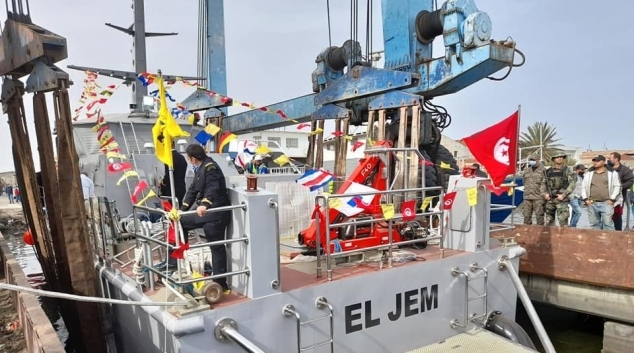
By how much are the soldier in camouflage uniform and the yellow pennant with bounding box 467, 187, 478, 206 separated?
3.89m

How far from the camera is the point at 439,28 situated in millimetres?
6547

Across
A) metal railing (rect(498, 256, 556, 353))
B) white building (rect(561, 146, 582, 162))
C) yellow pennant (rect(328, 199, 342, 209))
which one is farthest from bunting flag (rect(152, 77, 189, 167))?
white building (rect(561, 146, 582, 162))

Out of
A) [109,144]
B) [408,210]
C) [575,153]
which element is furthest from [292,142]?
[408,210]

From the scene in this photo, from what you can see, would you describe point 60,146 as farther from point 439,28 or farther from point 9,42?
point 439,28

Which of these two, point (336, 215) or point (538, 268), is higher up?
point (336, 215)

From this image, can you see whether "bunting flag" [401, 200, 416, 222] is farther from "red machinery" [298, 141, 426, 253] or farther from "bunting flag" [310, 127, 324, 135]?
"bunting flag" [310, 127, 324, 135]

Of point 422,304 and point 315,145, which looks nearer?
point 422,304

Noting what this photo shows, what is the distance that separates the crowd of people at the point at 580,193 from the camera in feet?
24.3

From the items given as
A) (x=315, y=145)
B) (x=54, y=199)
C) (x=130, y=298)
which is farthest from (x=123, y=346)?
(x=315, y=145)

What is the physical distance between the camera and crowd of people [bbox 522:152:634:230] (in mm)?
7398

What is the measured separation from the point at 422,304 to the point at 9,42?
19.0 ft

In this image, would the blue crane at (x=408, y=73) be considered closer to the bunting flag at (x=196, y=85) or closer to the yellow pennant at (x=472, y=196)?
the bunting flag at (x=196, y=85)

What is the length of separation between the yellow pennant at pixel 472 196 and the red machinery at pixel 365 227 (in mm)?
785

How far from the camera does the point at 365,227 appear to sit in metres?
5.38
